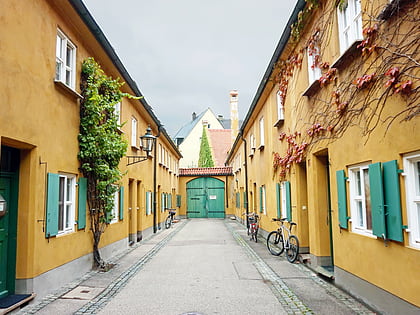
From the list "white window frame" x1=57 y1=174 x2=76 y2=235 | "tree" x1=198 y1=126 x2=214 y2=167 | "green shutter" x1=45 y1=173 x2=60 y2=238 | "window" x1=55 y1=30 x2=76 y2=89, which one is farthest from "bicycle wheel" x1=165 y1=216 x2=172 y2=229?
"tree" x1=198 y1=126 x2=214 y2=167

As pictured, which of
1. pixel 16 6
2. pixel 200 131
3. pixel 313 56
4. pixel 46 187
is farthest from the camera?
pixel 200 131

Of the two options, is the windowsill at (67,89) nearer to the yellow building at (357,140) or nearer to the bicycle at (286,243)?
the yellow building at (357,140)

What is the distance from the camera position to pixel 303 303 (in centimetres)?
564

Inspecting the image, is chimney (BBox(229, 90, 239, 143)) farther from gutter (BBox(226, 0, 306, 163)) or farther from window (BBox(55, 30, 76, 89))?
window (BBox(55, 30, 76, 89))

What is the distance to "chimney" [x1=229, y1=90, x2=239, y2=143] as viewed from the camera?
115 feet

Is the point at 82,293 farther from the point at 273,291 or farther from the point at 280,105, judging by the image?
the point at 280,105

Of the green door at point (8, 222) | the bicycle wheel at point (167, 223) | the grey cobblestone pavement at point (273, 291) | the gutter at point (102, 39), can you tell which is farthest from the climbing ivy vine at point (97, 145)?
the bicycle wheel at point (167, 223)

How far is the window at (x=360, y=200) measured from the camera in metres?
5.55

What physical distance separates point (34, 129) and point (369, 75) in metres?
5.07

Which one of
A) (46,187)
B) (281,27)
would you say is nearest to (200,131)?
(281,27)

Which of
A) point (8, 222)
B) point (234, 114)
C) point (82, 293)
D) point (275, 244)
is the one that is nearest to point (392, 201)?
point (82, 293)

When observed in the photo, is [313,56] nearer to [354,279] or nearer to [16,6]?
[354,279]

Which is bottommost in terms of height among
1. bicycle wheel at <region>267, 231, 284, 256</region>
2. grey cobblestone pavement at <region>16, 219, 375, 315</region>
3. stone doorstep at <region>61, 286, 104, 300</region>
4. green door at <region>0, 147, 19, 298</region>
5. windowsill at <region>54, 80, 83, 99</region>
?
grey cobblestone pavement at <region>16, 219, 375, 315</region>

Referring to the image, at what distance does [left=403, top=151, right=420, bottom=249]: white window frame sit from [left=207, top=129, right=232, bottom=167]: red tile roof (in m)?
39.2
